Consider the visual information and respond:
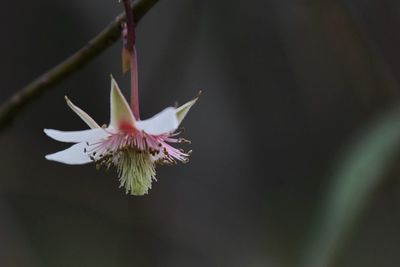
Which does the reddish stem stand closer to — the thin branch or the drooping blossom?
the drooping blossom

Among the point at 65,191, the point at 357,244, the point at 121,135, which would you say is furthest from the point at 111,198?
the point at 121,135

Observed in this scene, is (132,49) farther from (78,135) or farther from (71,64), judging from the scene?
(71,64)

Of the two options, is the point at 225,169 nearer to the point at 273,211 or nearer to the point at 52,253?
the point at 273,211

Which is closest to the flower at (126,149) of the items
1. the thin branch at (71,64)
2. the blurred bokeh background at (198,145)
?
the thin branch at (71,64)

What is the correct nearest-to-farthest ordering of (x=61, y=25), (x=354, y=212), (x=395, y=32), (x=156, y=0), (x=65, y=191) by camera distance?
(x=156, y=0) → (x=354, y=212) → (x=395, y=32) → (x=65, y=191) → (x=61, y=25)

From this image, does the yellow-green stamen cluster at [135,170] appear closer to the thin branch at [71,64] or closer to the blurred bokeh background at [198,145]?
the thin branch at [71,64]

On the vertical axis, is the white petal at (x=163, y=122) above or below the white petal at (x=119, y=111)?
below

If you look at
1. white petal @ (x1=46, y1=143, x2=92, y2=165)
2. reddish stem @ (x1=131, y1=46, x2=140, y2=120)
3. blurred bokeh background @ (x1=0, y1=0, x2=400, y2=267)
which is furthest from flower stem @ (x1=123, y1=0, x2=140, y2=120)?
blurred bokeh background @ (x1=0, y1=0, x2=400, y2=267)
